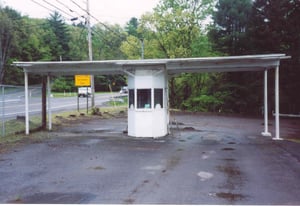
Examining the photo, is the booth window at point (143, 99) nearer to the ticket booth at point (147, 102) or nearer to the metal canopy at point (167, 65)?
the ticket booth at point (147, 102)

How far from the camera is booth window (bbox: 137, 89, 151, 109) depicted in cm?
1299

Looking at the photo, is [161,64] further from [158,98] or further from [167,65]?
[158,98]

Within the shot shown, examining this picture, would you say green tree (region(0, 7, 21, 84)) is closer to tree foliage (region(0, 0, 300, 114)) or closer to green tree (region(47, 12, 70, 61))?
tree foliage (region(0, 0, 300, 114))

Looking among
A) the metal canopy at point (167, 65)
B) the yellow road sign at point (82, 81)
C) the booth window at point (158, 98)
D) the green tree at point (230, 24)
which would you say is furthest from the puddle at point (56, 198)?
the green tree at point (230, 24)

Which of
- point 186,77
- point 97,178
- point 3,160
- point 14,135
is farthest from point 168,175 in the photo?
point 186,77

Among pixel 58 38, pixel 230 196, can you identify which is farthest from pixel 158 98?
pixel 58 38

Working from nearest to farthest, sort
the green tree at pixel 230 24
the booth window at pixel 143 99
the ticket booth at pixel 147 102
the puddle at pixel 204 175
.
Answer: the puddle at pixel 204 175
the ticket booth at pixel 147 102
the booth window at pixel 143 99
the green tree at pixel 230 24

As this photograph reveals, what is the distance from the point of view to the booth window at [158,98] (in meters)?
13.1

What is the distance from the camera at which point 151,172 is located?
737 centimetres

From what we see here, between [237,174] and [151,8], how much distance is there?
→ 25.3m

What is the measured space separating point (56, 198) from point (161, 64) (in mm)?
7834

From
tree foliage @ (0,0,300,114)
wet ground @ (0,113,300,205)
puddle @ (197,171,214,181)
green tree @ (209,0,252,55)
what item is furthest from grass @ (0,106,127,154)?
green tree @ (209,0,252,55)

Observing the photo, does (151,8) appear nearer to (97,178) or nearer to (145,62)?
(145,62)

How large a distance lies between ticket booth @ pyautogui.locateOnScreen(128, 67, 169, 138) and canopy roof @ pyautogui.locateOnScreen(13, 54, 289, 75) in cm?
31
